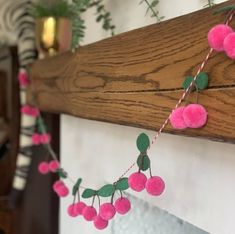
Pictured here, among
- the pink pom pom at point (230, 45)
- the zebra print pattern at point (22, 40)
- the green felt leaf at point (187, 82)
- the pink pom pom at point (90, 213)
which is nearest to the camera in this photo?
the pink pom pom at point (230, 45)

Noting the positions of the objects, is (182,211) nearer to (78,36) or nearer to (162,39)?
(162,39)

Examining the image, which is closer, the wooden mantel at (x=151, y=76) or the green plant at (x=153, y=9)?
the wooden mantel at (x=151, y=76)

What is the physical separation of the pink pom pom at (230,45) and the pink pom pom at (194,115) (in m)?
0.09

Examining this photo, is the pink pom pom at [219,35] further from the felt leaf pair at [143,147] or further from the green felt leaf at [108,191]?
the green felt leaf at [108,191]

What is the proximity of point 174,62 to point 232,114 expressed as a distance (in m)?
0.15

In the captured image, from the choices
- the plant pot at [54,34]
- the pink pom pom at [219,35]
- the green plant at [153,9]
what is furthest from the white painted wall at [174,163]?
the pink pom pom at [219,35]

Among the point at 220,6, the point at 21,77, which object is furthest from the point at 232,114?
the point at 21,77

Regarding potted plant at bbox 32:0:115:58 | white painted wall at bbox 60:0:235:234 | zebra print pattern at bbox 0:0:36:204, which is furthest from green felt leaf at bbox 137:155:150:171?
zebra print pattern at bbox 0:0:36:204

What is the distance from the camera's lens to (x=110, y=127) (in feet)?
3.96

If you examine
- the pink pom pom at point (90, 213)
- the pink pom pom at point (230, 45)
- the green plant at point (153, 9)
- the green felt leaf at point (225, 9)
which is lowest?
the pink pom pom at point (90, 213)

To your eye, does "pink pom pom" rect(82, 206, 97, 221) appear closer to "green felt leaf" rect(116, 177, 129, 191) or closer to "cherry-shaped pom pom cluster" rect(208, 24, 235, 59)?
"green felt leaf" rect(116, 177, 129, 191)

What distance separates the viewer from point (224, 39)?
1.83ft

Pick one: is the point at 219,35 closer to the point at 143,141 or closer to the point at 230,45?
the point at 230,45

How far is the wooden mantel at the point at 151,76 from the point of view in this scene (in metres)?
0.62
